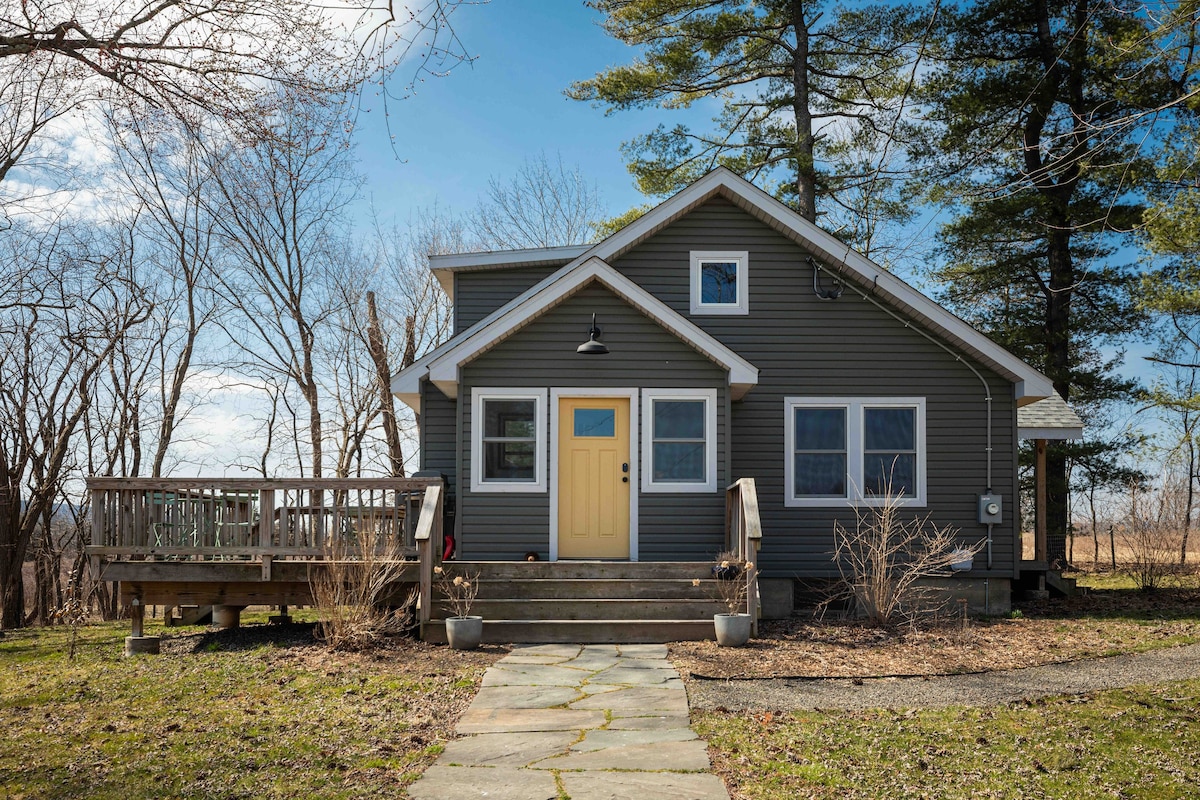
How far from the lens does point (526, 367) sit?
39.9 feet

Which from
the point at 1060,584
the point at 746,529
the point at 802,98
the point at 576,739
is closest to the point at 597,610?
the point at 746,529

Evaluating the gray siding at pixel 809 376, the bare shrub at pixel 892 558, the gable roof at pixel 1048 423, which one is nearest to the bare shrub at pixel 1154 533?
the gable roof at pixel 1048 423

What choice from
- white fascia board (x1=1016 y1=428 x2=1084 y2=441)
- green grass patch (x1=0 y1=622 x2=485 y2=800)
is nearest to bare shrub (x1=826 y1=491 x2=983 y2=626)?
white fascia board (x1=1016 y1=428 x2=1084 y2=441)

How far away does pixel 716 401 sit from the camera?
39.6 ft

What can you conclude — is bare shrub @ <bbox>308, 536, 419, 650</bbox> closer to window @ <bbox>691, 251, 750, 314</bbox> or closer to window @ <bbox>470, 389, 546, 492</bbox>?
window @ <bbox>470, 389, 546, 492</bbox>

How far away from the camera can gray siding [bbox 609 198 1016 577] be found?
13039mm

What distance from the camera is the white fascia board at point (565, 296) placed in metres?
11.8

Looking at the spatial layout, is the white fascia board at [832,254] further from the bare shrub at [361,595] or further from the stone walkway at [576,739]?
the stone walkway at [576,739]

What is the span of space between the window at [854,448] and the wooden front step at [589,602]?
268 centimetres

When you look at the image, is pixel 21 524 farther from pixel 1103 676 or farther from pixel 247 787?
pixel 1103 676

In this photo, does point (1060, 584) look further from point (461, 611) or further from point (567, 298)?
point (461, 611)

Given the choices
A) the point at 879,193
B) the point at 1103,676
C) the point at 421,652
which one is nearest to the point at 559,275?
the point at 421,652

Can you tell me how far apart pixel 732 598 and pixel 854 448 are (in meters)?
3.73

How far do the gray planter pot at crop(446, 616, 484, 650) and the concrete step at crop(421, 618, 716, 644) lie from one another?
0.36 meters
